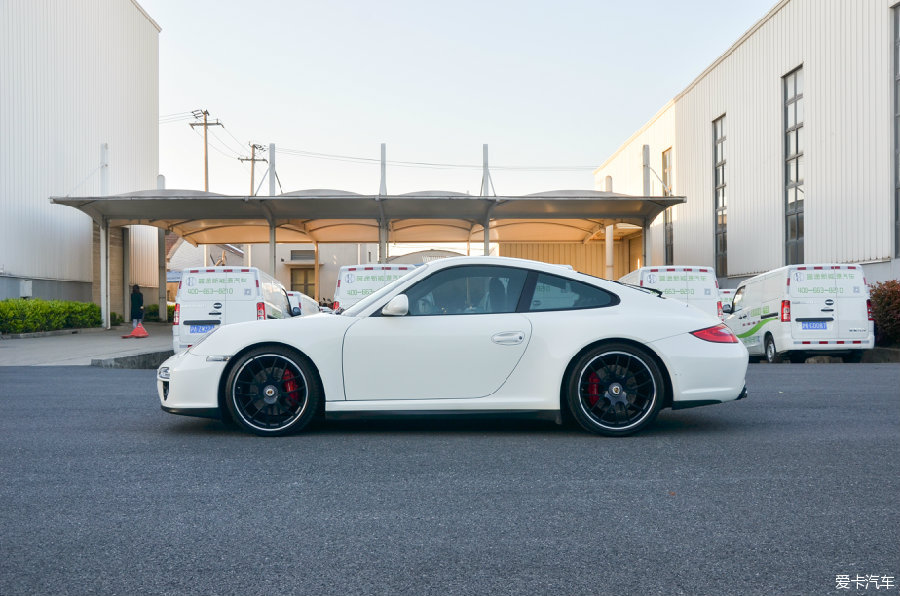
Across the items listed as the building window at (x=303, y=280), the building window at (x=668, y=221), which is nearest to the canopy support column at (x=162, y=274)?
the building window at (x=303, y=280)

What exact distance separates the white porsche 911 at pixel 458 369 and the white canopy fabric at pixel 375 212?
20680 mm

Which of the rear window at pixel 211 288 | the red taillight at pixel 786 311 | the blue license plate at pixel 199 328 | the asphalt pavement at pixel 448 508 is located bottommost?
the asphalt pavement at pixel 448 508

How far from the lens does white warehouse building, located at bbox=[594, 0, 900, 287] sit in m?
19.7

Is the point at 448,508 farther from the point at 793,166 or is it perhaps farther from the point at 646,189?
the point at 646,189

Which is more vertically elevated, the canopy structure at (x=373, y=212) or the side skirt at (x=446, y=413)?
the canopy structure at (x=373, y=212)

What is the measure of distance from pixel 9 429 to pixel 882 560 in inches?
237

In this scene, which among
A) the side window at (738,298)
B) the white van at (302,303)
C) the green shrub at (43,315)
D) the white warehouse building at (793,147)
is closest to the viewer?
the side window at (738,298)

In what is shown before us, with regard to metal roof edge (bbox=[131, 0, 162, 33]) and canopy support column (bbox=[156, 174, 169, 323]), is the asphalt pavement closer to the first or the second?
canopy support column (bbox=[156, 174, 169, 323])

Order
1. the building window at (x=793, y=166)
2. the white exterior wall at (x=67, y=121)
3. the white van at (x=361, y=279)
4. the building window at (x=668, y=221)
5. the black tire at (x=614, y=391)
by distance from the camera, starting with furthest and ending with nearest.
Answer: the building window at (x=668, y=221)
the white exterior wall at (x=67, y=121)
the building window at (x=793, y=166)
the white van at (x=361, y=279)
the black tire at (x=614, y=391)

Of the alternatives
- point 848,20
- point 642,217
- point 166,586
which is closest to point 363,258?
point 642,217

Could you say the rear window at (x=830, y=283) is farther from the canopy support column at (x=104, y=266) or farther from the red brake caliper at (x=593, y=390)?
the canopy support column at (x=104, y=266)

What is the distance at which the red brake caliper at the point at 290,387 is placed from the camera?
600 centimetres

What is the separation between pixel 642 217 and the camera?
29.0m

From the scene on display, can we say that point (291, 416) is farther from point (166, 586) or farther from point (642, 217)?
point (642, 217)
